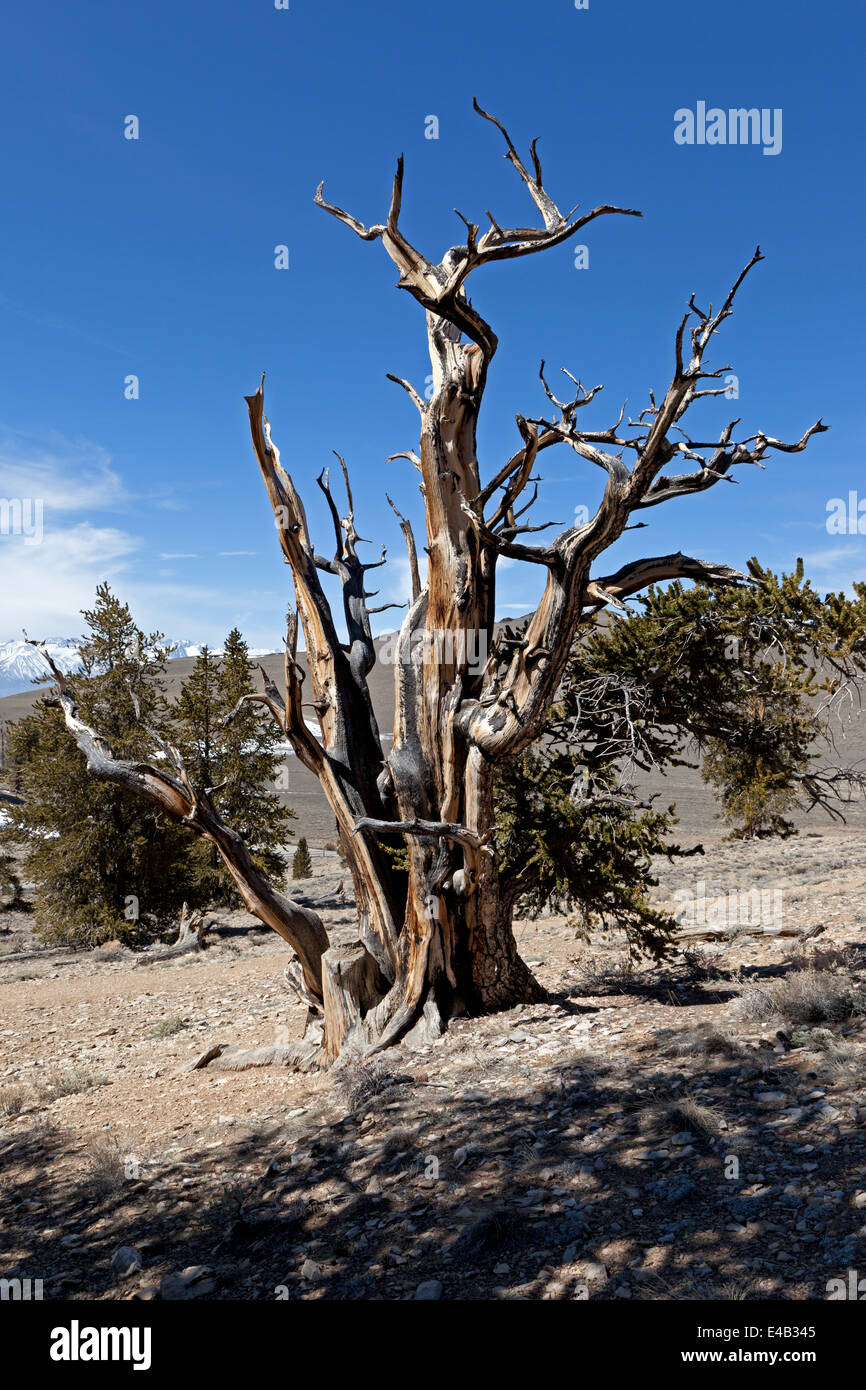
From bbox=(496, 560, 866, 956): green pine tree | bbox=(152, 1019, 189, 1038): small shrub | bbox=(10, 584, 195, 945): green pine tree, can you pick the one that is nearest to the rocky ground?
bbox=(152, 1019, 189, 1038): small shrub

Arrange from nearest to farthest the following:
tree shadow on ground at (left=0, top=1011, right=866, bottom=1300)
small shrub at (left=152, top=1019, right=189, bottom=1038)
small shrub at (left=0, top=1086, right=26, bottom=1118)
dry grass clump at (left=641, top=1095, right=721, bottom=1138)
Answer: tree shadow on ground at (left=0, top=1011, right=866, bottom=1300), dry grass clump at (left=641, top=1095, right=721, bottom=1138), small shrub at (left=0, top=1086, right=26, bottom=1118), small shrub at (left=152, top=1019, right=189, bottom=1038)

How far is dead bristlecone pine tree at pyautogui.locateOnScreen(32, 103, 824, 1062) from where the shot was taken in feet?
20.9

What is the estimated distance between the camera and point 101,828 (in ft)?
59.2

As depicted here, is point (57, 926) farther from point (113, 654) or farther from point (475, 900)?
point (475, 900)

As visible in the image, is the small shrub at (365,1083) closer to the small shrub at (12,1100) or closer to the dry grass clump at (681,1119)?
the dry grass clump at (681,1119)

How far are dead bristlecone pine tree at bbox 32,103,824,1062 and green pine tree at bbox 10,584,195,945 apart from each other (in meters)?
10.6

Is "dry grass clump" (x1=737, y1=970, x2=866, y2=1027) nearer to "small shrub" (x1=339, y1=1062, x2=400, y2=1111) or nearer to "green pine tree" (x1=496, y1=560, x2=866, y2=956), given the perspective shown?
"green pine tree" (x1=496, y1=560, x2=866, y2=956)

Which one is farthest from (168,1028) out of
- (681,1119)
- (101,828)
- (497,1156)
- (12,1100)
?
(101,828)

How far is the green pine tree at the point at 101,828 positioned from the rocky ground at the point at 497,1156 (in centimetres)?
952

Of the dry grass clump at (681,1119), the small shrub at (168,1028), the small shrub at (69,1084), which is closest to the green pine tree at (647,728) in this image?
the dry grass clump at (681,1119)

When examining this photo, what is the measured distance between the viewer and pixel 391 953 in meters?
7.62

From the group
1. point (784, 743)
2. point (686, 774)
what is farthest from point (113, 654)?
point (686, 774)

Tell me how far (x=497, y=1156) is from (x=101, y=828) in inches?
612
